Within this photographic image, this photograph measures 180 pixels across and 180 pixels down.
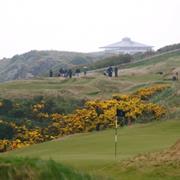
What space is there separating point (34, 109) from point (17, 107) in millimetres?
1937

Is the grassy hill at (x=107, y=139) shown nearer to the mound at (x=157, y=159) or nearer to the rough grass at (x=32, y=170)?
the mound at (x=157, y=159)

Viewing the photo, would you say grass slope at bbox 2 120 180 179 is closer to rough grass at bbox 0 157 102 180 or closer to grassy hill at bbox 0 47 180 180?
grassy hill at bbox 0 47 180 180

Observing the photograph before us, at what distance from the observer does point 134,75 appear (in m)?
95.2

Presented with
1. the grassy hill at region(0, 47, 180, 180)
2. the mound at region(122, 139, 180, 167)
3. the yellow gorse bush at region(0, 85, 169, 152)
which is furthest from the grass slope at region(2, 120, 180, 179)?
the yellow gorse bush at region(0, 85, 169, 152)

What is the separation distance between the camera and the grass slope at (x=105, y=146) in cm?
2209

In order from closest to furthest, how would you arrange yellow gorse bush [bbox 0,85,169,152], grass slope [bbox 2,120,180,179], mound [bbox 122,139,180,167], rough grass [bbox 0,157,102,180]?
rough grass [bbox 0,157,102,180]
mound [bbox 122,139,180,167]
grass slope [bbox 2,120,180,179]
yellow gorse bush [bbox 0,85,169,152]

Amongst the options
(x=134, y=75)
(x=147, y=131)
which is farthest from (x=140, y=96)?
(x=134, y=75)

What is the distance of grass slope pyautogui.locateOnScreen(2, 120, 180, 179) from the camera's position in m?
22.1

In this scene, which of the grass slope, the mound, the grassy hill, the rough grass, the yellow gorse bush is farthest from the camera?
the yellow gorse bush

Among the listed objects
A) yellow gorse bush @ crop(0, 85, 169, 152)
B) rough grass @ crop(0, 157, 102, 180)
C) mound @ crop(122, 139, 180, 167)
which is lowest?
yellow gorse bush @ crop(0, 85, 169, 152)

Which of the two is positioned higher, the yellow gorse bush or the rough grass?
the rough grass

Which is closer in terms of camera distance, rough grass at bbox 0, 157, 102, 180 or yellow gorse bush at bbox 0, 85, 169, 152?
rough grass at bbox 0, 157, 102, 180

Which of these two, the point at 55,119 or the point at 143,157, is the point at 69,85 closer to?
the point at 55,119

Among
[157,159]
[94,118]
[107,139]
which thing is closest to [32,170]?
[157,159]
